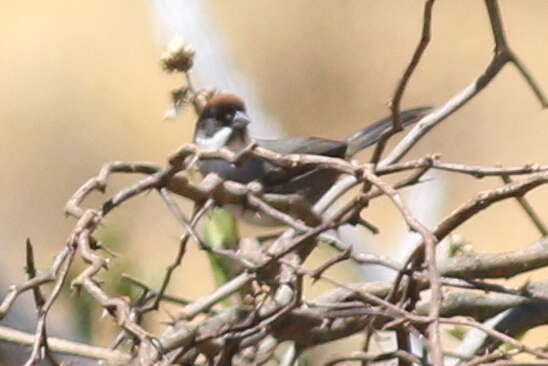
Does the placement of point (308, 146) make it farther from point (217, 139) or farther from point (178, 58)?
point (178, 58)

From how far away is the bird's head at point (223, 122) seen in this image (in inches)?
76.6

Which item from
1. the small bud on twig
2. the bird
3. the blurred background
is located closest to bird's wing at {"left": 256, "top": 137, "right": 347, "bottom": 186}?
the bird

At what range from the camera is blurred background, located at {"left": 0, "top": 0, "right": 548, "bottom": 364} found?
2121mm

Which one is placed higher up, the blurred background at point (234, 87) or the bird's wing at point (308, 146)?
the blurred background at point (234, 87)

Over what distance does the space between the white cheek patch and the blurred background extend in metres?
0.13

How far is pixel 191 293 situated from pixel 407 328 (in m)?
1.37

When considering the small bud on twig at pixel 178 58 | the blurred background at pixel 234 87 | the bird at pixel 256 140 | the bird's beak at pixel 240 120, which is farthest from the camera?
the blurred background at pixel 234 87

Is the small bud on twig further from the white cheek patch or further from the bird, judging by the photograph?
the white cheek patch

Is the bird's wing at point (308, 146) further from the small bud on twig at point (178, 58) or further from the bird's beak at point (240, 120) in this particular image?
the small bud on twig at point (178, 58)

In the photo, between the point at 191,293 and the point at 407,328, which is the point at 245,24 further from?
the point at 407,328

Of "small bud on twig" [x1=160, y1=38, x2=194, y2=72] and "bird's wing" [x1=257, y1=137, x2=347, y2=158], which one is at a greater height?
"bird's wing" [x1=257, y1=137, x2=347, y2=158]

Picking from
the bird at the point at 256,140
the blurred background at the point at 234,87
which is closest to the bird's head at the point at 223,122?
the bird at the point at 256,140

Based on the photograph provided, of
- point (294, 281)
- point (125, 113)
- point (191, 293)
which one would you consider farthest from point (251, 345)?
point (125, 113)

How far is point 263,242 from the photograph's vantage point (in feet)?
4.83
